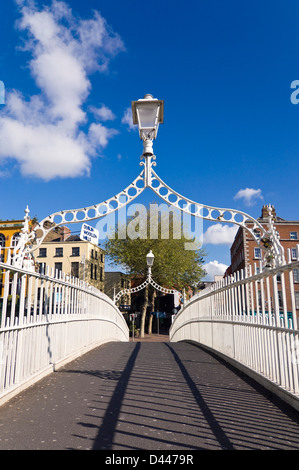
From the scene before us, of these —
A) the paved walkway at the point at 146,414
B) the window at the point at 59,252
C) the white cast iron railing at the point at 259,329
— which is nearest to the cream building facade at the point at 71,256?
the window at the point at 59,252

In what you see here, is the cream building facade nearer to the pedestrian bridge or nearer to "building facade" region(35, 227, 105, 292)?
"building facade" region(35, 227, 105, 292)

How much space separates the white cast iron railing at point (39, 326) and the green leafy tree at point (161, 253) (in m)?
30.6

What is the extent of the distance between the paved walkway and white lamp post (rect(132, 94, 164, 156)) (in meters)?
5.03

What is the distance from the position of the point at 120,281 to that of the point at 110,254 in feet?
41.4

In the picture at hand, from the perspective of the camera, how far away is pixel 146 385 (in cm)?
550

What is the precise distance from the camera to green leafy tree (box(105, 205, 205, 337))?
4138 centimetres

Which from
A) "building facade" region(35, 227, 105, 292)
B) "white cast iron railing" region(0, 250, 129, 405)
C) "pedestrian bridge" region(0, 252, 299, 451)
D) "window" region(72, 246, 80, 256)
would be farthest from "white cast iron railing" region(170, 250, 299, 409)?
"window" region(72, 246, 80, 256)

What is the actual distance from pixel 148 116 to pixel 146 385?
17.9 ft

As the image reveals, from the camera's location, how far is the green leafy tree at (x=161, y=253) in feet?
136

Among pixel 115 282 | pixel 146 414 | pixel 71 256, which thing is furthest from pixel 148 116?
pixel 115 282

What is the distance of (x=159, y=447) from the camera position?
10.3 feet

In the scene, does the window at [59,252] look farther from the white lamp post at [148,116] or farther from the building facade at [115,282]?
the white lamp post at [148,116]

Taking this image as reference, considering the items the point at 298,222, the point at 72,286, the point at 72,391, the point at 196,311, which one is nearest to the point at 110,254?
the point at 298,222
